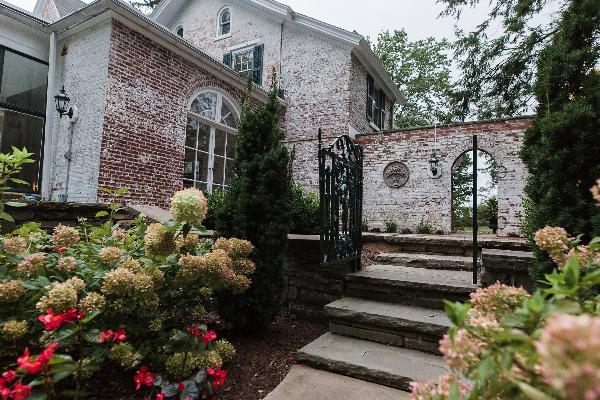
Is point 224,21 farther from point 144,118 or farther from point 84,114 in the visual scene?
point 84,114

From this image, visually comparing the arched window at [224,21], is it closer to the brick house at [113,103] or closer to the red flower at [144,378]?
the brick house at [113,103]

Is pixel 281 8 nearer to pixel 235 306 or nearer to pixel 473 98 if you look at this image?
pixel 473 98

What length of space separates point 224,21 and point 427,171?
8585mm

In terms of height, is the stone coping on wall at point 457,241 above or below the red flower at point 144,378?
above

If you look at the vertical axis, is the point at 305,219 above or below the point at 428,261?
above

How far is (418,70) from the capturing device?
18.6 m

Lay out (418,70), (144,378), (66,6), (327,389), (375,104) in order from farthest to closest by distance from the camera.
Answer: (418,70)
(375,104)
(66,6)
(327,389)
(144,378)

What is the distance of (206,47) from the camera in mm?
11289

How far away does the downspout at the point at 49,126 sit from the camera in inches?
232

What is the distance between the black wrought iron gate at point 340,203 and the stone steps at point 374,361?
68 centimetres

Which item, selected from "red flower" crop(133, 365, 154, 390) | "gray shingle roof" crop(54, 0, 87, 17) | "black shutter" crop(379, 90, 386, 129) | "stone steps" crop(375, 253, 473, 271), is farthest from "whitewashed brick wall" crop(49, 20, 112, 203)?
"black shutter" crop(379, 90, 386, 129)

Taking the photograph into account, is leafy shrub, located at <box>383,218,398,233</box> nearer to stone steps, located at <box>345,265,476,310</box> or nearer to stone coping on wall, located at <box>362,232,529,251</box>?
stone coping on wall, located at <box>362,232,529,251</box>

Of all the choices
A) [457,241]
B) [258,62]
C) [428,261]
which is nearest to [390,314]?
[428,261]

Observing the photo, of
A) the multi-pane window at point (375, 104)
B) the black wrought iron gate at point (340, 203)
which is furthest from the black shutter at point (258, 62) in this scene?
the black wrought iron gate at point (340, 203)
